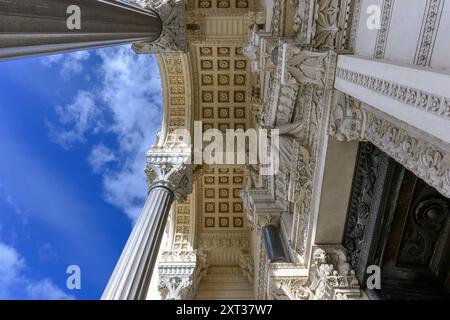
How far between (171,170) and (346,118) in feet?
20.8

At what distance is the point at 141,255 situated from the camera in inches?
291

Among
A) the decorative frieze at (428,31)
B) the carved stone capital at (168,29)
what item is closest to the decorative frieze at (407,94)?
the decorative frieze at (428,31)

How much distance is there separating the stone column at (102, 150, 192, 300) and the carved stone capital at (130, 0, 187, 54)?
3290 mm

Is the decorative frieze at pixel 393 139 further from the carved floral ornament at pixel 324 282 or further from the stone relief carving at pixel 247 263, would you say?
the stone relief carving at pixel 247 263

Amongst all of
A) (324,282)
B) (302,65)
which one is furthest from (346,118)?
(324,282)

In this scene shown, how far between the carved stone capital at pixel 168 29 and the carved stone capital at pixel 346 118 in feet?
18.7

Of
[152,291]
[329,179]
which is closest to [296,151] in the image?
[329,179]

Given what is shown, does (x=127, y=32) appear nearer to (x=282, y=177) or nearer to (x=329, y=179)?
(x=329, y=179)

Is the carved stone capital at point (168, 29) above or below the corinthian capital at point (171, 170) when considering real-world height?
above

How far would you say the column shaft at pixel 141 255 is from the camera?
21.2 ft

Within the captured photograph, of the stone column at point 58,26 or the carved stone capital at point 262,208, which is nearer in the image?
the stone column at point 58,26

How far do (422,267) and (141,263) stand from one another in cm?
542

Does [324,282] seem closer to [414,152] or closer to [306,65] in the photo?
[414,152]

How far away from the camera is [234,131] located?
14.1m
